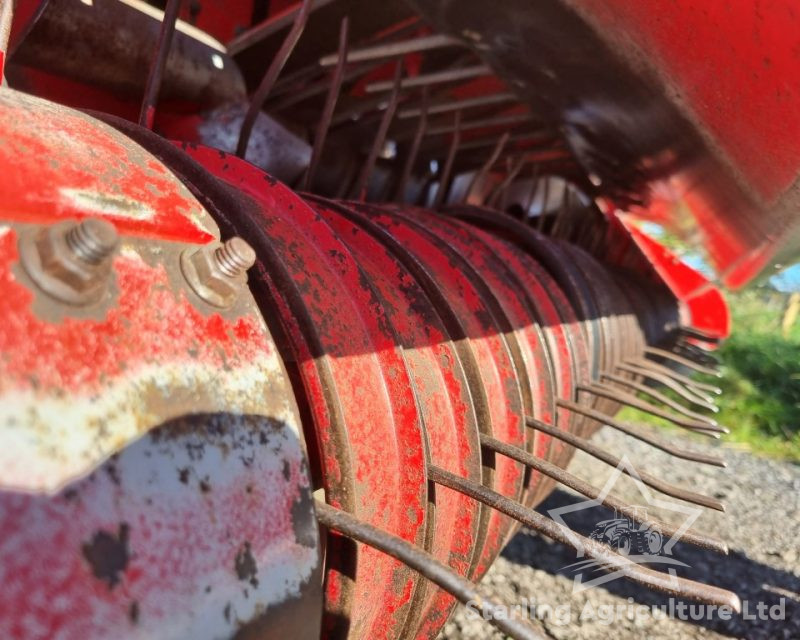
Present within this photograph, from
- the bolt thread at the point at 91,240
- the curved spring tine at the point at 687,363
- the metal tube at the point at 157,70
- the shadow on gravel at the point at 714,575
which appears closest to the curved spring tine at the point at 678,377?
the curved spring tine at the point at 687,363

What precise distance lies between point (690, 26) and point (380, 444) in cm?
93

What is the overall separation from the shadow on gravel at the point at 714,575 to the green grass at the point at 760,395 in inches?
74.7

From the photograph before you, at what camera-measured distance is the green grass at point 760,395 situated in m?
5.26

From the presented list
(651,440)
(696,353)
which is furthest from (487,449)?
(696,353)

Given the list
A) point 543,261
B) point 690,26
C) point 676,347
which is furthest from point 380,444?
point 676,347

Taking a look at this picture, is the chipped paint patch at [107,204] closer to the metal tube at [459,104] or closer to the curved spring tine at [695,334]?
the metal tube at [459,104]

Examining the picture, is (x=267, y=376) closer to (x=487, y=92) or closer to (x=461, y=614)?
(x=461, y=614)

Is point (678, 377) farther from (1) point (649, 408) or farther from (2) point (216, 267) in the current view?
(2) point (216, 267)

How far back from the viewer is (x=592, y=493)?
1004mm

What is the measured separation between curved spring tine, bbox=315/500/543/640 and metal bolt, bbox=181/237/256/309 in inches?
9.6

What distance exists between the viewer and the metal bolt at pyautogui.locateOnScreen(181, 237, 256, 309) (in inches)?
21.7

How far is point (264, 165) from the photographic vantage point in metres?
1.77

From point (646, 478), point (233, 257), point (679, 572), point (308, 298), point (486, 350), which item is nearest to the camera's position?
point (233, 257)

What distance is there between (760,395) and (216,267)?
6.85m
